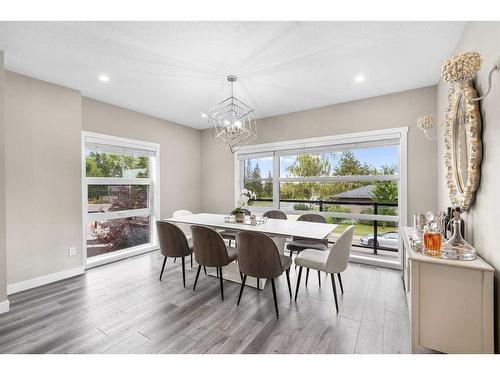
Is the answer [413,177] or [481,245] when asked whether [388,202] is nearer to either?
[413,177]

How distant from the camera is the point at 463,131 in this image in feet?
5.90

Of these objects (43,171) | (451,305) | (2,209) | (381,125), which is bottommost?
(451,305)

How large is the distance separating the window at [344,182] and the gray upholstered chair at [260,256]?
64.6 inches

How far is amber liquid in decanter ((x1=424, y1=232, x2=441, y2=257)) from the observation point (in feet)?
5.07

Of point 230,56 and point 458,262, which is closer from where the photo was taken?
point 458,262

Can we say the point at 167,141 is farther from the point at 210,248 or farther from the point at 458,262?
the point at 458,262

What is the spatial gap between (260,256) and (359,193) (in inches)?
93.7

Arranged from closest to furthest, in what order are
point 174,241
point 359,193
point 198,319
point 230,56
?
point 198,319 → point 230,56 → point 174,241 → point 359,193

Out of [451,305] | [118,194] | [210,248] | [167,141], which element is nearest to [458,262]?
[451,305]

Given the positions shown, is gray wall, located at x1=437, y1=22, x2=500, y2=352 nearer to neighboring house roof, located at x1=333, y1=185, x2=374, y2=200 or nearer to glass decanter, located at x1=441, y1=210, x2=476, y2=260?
glass decanter, located at x1=441, y1=210, x2=476, y2=260

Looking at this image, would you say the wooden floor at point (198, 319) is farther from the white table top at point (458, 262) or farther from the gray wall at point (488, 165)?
the gray wall at point (488, 165)

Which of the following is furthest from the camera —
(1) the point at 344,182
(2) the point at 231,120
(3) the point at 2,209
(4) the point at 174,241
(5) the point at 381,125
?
(1) the point at 344,182

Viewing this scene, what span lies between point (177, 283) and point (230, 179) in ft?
8.29

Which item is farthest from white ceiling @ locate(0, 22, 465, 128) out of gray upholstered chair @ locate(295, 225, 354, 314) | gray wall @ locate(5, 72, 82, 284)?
gray upholstered chair @ locate(295, 225, 354, 314)
